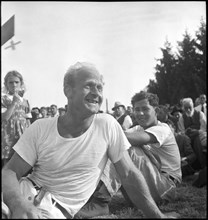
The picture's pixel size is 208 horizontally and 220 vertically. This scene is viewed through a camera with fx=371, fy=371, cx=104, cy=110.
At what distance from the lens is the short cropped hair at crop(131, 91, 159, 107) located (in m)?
2.26

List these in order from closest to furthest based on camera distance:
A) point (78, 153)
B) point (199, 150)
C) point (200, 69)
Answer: point (78, 153) < point (200, 69) < point (199, 150)

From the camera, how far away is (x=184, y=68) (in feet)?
6.72

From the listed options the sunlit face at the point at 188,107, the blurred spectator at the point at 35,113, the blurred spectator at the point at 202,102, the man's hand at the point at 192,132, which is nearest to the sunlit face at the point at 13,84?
the blurred spectator at the point at 35,113

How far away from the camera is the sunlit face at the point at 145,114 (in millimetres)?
2609

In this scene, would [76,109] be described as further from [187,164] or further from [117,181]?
[187,164]

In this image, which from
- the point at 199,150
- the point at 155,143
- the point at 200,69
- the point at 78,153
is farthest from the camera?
the point at 199,150

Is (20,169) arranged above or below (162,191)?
above

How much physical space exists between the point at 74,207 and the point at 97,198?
0.53m

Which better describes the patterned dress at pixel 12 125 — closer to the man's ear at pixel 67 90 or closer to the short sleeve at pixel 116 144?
the man's ear at pixel 67 90

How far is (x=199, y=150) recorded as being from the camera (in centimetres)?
342

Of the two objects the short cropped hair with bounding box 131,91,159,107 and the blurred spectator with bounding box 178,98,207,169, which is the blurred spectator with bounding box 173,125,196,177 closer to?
the blurred spectator with bounding box 178,98,207,169

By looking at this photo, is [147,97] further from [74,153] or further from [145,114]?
[74,153]

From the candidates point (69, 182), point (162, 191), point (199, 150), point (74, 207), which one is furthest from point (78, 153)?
point (199, 150)

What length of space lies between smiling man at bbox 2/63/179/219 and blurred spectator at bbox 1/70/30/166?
105 mm
